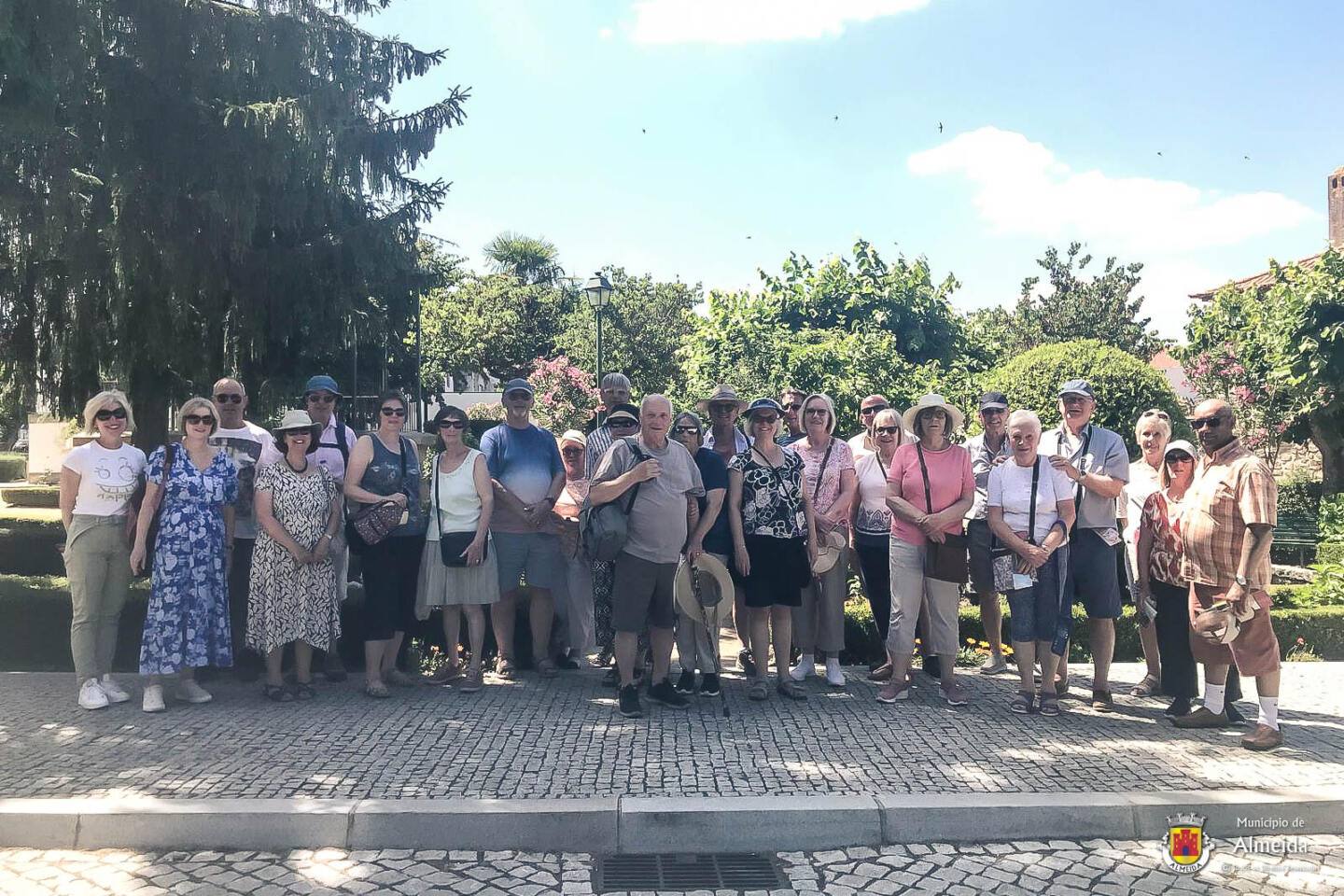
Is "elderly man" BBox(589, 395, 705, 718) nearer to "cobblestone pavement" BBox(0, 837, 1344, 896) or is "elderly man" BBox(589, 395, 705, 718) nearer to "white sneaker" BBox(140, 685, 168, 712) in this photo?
"cobblestone pavement" BBox(0, 837, 1344, 896)

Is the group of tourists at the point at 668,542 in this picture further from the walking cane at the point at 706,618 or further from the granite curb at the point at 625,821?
the granite curb at the point at 625,821

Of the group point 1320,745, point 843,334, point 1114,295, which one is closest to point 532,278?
point 1114,295

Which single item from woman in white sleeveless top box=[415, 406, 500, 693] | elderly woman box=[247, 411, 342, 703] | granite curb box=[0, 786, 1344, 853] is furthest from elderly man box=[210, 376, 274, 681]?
granite curb box=[0, 786, 1344, 853]

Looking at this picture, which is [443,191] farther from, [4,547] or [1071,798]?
[1071,798]

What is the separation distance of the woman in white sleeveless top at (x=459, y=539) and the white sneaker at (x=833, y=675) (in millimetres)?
2399

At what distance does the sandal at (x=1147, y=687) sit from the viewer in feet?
21.0

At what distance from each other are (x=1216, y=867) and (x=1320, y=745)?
6.38ft

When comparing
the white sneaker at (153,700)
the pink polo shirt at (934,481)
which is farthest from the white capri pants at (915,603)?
the white sneaker at (153,700)

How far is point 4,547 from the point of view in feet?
40.7

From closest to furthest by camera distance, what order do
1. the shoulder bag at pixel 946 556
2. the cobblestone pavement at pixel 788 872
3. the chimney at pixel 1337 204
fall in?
the cobblestone pavement at pixel 788 872 → the shoulder bag at pixel 946 556 → the chimney at pixel 1337 204

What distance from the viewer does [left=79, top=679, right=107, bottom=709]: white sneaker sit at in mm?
5875

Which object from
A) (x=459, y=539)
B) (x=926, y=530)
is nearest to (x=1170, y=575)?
(x=926, y=530)

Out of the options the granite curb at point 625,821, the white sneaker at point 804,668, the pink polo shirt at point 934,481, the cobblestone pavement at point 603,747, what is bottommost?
the granite curb at point 625,821

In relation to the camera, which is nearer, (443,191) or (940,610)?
(940,610)
